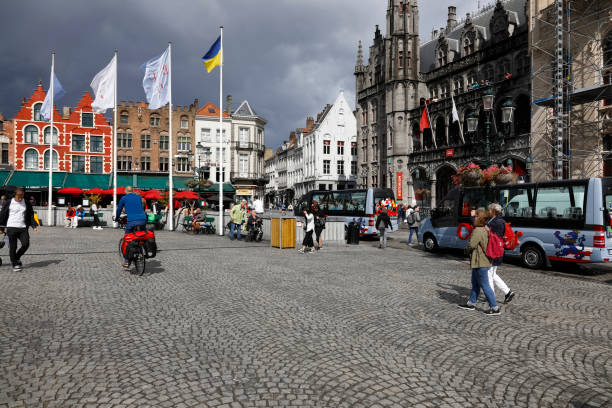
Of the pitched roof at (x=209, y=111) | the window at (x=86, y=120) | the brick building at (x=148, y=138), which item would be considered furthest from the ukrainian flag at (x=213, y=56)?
the pitched roof at (x=209, y=111)

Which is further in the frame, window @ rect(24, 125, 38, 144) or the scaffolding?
window @ rect(24, 125, 38, 144)

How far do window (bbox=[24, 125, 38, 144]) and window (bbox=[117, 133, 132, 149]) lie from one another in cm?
799

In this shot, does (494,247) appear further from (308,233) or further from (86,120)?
(86,120)

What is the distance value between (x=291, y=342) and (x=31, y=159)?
1914 inches

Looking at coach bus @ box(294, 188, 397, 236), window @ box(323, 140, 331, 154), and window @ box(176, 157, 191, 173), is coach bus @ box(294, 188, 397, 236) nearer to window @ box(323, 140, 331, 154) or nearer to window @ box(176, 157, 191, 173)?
window @ box(176, 157, 191, 173)

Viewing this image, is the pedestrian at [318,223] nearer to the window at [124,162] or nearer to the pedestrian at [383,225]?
the pedestrian at [383,225]

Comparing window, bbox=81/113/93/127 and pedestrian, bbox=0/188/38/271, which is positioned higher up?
window, bbox=81/113/93/127

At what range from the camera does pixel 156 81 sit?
20.9 metres

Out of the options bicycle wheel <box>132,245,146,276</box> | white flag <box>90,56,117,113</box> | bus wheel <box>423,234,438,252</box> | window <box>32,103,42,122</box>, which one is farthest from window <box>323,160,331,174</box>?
bicycle wheel <box>132,245,146,276</box>

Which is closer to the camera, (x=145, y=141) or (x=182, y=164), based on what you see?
(x=145, y=141)

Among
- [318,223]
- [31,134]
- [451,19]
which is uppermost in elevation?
[451,19]

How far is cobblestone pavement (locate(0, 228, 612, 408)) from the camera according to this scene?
3539 mm

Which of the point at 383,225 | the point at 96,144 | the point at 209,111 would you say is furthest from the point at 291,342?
the point at 209,111

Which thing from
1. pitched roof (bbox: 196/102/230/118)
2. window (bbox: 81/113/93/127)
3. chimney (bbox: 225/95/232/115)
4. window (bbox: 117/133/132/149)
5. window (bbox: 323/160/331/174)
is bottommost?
window (bbox: 323/160/331/174)
